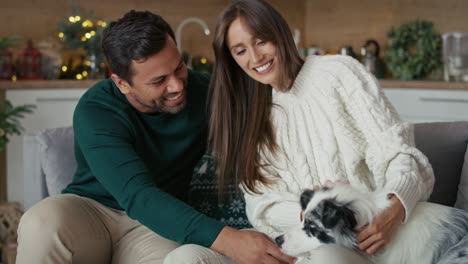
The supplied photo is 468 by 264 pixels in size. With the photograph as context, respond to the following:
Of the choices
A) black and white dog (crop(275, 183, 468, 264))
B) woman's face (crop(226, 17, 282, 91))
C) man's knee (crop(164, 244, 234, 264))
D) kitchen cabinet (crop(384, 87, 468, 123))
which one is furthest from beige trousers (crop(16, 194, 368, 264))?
kitchen cabinet (crop(384, 87, 468, 123))

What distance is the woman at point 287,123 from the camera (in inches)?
86.8

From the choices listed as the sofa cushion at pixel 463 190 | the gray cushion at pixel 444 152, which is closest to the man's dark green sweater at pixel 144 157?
the gray cushion at pixel 444 152

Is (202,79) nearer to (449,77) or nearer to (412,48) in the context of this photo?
(449,77)

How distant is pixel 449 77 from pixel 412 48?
606 mm

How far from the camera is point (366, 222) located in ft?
6.42

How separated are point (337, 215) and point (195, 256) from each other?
0.43 metres

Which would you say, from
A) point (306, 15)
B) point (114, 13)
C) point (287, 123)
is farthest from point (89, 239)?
point (306, 15)

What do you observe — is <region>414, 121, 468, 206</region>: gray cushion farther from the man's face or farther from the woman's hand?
the man's face

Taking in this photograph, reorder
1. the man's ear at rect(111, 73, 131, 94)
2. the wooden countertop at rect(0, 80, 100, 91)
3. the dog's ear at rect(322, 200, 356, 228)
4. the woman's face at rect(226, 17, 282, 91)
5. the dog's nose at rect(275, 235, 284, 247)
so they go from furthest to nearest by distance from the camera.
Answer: the wooden countertop at rect(0, 80, 100, 91)
the man's ear at rect(111, 73, 131, 94)
the woman's face at rect(226, 17, 282, 91)
the dog's nose at rect(275, 235, 284, 247)
the dog's ear at rect(322, 200, 356, 228)

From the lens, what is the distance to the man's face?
2.32 m

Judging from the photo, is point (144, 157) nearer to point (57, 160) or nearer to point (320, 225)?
point (57, 160)

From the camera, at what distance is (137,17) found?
2.40 metres

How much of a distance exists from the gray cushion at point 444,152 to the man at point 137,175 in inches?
32.8

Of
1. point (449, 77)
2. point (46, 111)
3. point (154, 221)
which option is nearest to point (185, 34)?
point (46, 111)
